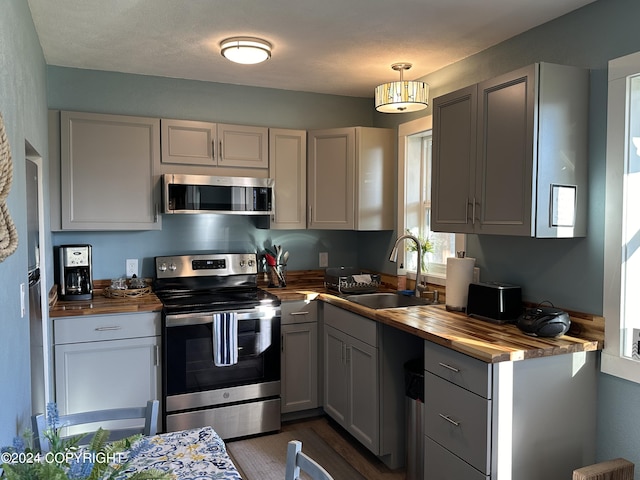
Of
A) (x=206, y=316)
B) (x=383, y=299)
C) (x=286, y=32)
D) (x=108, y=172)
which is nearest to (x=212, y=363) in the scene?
(x=206, y=316)

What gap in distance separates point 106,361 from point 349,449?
158 cm

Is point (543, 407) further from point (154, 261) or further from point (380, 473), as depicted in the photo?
point (154, 261)

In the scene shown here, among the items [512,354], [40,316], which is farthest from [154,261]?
[512,354]

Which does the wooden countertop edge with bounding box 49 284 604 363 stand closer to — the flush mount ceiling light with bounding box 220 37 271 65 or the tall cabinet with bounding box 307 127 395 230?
the tall cabinet with bounding box 307 127 395 230

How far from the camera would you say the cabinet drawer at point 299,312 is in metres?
3.43

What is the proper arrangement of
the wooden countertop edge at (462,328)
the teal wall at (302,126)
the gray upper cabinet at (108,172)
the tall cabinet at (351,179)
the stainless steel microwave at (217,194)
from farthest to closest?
the tall cabinet at (351,179) → the stainless steel microwave at (217,194) → the gray upper cabinet at (108,172) → the wooden countertop edge at (462,328) → the teal wall at (302,126)

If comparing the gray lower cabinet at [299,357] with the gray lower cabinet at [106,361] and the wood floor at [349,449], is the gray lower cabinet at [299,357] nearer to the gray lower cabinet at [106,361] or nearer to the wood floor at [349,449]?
the wood floor at [349,449]

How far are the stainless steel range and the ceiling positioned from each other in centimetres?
140

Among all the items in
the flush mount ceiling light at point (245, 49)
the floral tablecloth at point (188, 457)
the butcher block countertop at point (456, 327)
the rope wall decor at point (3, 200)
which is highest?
the flush mount ceiling light at point (245, 49)

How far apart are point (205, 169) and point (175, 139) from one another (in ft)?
0.94

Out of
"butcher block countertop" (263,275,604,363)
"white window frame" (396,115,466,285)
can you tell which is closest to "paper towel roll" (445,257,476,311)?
"butcher block countertop" (263,275,604,363)

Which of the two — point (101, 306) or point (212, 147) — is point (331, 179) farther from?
point (101, 306)

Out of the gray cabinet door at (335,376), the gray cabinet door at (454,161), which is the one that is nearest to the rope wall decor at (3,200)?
the gray cabinet door at (454,161)

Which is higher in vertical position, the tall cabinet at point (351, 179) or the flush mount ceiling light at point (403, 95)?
the flush mount ceiling light at point (403, 95)
